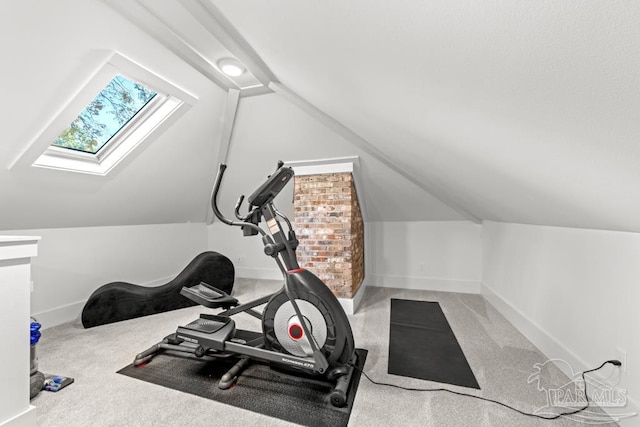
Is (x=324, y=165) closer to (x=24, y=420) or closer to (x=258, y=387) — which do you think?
(x=258, y=387)

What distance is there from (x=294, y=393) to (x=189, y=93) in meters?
2.68

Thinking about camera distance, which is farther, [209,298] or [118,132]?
[118,132]

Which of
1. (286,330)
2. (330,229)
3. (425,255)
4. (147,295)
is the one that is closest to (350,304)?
(330,229)

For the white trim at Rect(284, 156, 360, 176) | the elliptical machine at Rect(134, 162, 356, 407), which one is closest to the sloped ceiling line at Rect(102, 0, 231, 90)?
the elliptical machine at Rect(134, 162, 356, 407)

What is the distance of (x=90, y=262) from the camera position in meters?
3.12

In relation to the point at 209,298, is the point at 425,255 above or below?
above

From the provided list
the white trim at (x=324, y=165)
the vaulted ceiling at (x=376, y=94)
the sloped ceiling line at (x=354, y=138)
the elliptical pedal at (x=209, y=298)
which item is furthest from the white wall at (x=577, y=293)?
the elliptical pedal at (x=209, y=298)

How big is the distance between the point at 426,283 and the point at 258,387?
3.14 meters

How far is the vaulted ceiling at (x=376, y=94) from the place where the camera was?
1.94 feet

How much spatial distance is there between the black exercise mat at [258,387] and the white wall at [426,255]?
231 centimetres

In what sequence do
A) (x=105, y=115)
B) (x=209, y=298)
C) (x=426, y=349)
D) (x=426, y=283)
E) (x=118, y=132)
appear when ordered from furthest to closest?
(x=426, y=283) < (x=118, y=132) < (x=105, y=115) < (x=426, y=349) < (x=209, y=298)

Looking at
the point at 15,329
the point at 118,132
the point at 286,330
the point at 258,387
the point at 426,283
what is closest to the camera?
the point at 15,329

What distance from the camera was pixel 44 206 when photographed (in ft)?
8.23

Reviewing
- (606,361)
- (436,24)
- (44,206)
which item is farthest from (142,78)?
(606,361)
